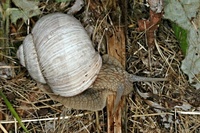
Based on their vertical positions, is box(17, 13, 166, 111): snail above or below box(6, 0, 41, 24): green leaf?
below

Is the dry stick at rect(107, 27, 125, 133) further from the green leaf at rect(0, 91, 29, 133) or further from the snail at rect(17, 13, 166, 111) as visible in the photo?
the green leaf at rect(0, 91, 29, 133)

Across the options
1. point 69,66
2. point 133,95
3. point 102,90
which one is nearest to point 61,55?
point 69,66

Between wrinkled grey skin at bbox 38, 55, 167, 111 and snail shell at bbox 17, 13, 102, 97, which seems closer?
snail shell at bbox 17, 13, 102, 97

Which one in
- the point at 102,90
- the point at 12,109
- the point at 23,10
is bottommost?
the point at 12,109

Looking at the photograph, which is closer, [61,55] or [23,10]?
[61,55]

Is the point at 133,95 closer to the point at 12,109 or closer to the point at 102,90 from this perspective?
the point at 102,90

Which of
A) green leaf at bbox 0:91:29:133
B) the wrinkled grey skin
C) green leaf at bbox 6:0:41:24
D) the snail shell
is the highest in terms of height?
green leaf at bbox 6:0:41:24

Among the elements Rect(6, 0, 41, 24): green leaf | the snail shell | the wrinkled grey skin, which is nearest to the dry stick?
the wrinkled grey skin

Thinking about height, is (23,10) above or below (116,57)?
above
